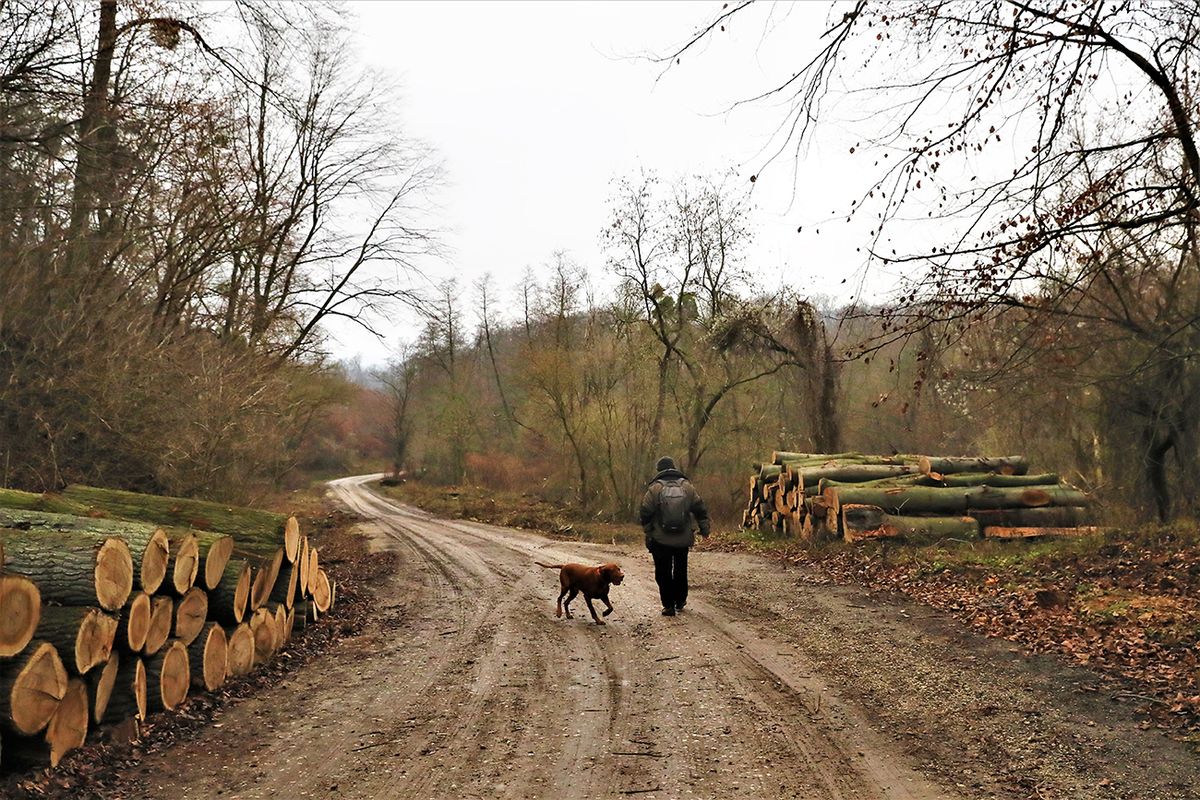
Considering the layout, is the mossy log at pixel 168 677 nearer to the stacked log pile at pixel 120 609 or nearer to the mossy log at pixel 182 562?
the stacked log pile at pixel 120 609

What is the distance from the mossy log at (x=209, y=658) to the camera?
695 cm

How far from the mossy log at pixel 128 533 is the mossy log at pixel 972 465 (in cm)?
1441

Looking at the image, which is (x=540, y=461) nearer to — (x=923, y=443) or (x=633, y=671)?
(x=923, y=443)

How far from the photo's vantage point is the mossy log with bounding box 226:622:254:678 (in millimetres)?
7480

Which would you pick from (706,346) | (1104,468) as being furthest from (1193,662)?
(706,346)

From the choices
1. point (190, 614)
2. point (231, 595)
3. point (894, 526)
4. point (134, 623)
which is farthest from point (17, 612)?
point (894, 526)

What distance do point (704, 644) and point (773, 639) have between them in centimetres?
77

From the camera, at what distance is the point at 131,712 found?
6.04m

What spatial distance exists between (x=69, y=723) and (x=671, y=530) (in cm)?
633

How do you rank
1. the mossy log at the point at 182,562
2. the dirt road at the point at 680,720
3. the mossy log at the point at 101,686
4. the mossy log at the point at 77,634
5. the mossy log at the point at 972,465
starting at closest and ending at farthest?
the dirt road at the point at 680,720 → the mossy log at the point at 77,634 → the mossy log at the point at 101,686 → the mossy log at the point at 182,562 → the mossy log at the point at 972,465

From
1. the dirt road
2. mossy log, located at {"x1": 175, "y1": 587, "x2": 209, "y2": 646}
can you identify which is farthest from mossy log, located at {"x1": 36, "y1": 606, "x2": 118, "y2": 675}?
mossy log, located at {"x1": 175, "y1": 587, "x2": 209, "y2": 646}

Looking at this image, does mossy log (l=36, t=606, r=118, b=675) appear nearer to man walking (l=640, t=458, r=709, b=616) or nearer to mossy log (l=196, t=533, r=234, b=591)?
mossy log (l=196, t=533, r=234, b=591)

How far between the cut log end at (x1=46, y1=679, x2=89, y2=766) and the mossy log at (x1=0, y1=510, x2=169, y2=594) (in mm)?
907

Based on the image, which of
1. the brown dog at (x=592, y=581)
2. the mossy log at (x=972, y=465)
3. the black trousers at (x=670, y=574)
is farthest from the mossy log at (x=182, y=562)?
the mossy log at (x=972, y=465)
